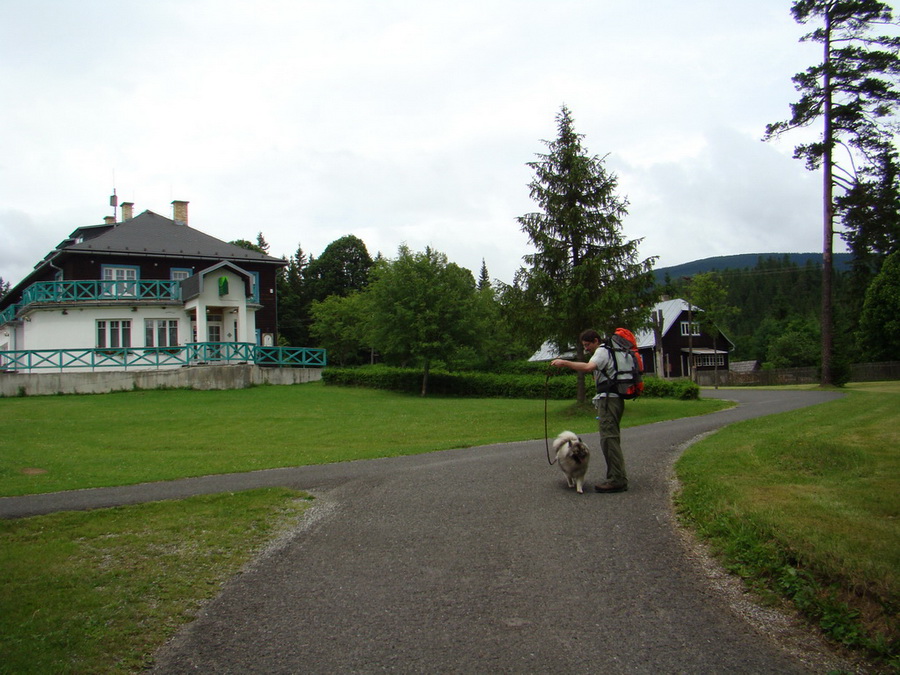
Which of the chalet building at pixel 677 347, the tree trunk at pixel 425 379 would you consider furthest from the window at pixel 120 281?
the chalet building at pixel 677 347

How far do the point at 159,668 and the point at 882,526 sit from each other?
586 cm

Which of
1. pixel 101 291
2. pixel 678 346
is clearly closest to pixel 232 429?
pixel 101 291

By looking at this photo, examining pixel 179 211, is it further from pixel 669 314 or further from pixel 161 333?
pixel 669 314

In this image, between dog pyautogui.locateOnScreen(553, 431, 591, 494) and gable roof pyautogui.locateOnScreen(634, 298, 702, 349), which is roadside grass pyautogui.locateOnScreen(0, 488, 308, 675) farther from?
gable roof pyautogui.locateOnScreen(634, 298, 702, 349)

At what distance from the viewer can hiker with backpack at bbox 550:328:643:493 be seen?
8727 millimetres

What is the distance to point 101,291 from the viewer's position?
3881 cm

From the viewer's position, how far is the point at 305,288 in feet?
295

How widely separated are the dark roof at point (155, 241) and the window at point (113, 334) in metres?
4.46

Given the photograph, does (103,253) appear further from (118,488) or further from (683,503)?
(683,503)

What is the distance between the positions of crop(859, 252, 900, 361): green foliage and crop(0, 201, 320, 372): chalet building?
163ft

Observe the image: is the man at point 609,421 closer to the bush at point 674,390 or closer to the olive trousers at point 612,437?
the olive trousers at point 612,437

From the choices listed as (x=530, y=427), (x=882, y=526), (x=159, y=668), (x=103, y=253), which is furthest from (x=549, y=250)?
(x=103, y=253)

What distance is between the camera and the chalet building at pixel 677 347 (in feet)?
210

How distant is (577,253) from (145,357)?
78.7 feet
